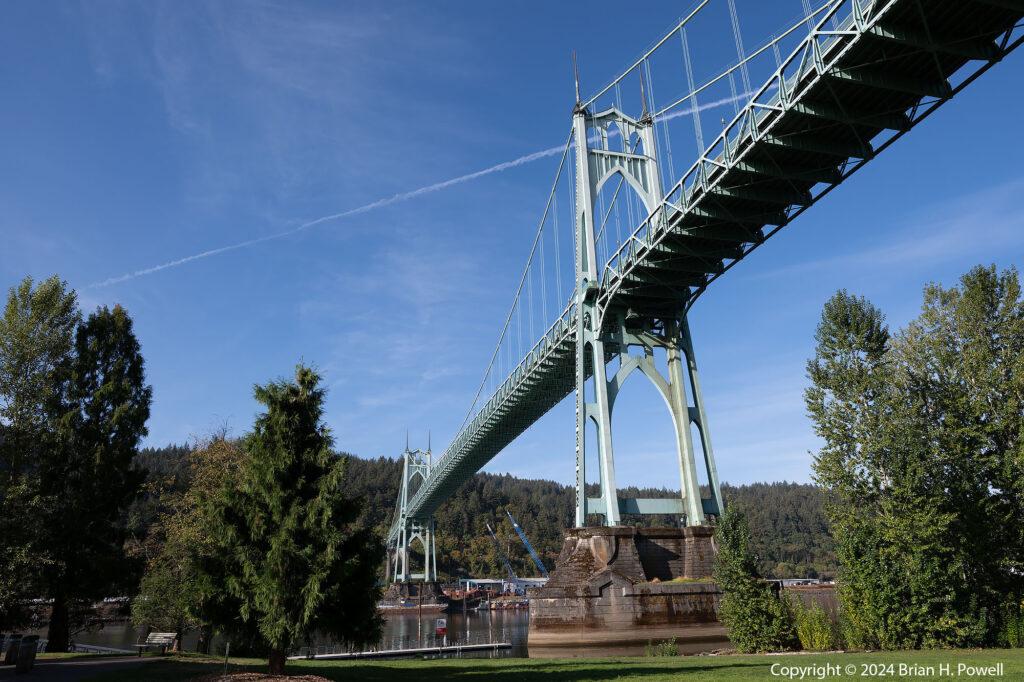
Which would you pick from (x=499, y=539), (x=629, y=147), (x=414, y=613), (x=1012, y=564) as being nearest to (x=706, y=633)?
(x=1012, y=564)

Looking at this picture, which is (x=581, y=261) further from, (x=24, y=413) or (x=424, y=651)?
(x=24, y=413)

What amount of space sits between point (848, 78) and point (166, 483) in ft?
97.7

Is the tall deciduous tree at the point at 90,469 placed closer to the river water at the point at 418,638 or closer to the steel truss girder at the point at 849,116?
the river water at the point at 418,638

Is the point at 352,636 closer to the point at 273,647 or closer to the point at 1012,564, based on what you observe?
the point at 273,647

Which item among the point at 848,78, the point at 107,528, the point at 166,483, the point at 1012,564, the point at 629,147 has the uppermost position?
the point at 629,147

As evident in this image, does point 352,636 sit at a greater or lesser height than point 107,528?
lesser

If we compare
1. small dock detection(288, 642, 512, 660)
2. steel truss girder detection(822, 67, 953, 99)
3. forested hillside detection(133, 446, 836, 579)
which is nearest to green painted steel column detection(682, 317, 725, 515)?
small dock detection(288, 642, 512, 660)

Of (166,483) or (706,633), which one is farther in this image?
(166,483)

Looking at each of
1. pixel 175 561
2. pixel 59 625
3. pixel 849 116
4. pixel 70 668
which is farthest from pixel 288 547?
pixel 849 116

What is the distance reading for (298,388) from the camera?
13992 mm

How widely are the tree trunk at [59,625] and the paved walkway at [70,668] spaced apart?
5.21 metres

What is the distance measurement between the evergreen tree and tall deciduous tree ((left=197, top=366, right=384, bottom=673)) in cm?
1129

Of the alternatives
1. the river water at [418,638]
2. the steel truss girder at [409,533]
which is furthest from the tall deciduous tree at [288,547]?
the steel truss girder at [409,533]

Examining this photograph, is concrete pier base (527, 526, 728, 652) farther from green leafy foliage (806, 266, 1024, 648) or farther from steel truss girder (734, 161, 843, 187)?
steel truss girder (734, 161, 843, 187)
